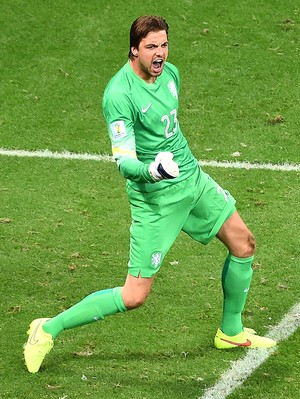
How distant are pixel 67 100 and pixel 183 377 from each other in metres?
5.61

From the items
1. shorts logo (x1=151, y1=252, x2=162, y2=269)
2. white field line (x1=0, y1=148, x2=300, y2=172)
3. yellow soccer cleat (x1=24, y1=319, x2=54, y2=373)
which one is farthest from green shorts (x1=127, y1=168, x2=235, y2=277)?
white field line (x1=0, y1=148, x2=300, y2=172)

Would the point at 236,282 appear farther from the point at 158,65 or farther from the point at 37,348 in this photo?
the point at 158,65

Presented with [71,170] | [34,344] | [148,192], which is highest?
[148,192]

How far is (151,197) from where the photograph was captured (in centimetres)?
770

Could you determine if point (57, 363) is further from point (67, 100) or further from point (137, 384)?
point (67, 100)

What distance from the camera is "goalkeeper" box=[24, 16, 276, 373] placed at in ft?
24.4

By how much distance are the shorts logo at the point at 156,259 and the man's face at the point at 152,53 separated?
3.79ft

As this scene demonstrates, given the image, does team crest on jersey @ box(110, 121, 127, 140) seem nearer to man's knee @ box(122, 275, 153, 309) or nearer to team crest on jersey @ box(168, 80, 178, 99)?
team crest on jersey @ box(168, 80, 178, 99)

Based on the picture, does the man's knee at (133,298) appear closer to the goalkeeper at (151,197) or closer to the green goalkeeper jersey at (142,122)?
the goalkeeper at (151,197)

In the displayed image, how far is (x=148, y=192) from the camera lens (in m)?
7.68

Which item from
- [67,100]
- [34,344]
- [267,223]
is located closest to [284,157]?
[267,223]

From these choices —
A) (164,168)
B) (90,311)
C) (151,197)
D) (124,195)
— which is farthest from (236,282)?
(124,195)

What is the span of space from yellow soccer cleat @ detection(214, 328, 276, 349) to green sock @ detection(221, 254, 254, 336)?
0.03m

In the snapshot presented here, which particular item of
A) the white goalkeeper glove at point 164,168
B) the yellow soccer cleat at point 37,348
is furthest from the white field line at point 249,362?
the white goalkeeper glove at point 164,168
